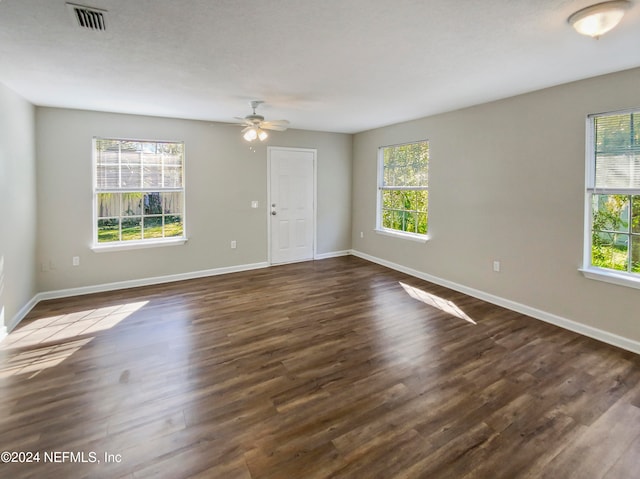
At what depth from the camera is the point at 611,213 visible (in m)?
3.18

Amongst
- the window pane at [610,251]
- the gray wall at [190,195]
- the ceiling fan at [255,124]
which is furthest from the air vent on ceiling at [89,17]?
the window pane at [610,251]

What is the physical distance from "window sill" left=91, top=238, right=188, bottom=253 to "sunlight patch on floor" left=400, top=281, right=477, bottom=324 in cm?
348

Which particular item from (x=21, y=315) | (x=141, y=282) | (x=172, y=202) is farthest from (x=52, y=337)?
(x=172, y=202)

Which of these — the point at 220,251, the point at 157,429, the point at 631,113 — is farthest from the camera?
the point at 220,251

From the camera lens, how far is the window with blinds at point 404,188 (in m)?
5.28

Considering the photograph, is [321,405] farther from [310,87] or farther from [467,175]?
[467,175]

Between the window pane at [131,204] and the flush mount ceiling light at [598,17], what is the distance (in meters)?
5.11

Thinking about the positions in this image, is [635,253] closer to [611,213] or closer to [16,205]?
[611,213]

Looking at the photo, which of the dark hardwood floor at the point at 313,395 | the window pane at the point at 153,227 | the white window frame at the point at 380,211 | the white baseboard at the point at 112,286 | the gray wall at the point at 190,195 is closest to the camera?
the dark hardwood floor at the point at 313,395

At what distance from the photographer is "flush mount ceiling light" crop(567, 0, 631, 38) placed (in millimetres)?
1898

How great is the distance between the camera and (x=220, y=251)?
18.2 feet

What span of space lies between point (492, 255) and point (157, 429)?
12.8 feet

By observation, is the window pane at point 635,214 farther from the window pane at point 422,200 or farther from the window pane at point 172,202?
the window pane at point 172,202

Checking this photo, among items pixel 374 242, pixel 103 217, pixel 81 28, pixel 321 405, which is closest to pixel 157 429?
pixel 321 405
